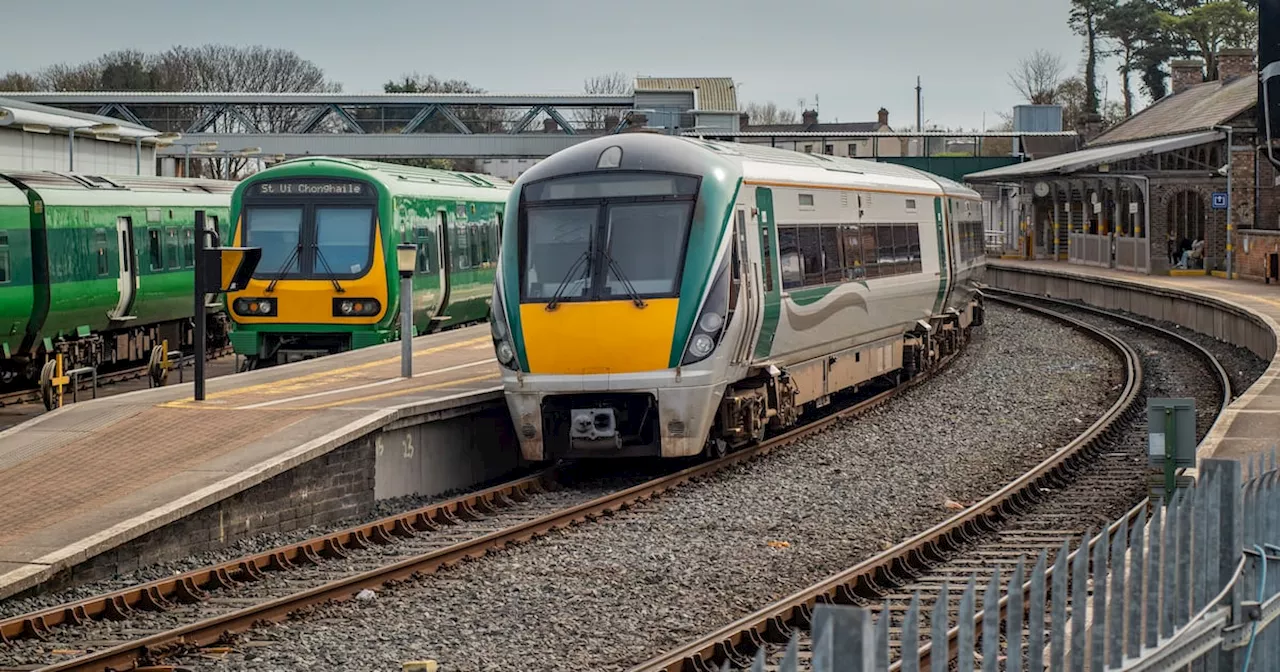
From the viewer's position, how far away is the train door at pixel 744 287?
48.6ft

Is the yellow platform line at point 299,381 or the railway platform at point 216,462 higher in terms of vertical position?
the yellow platform line at point 299,381

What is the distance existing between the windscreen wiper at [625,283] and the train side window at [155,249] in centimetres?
1270

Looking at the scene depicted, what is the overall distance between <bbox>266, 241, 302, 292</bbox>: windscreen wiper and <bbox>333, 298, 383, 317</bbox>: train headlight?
75cm

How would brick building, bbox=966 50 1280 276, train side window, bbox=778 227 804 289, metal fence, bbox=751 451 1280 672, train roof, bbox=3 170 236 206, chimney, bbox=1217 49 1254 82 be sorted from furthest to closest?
chimney, bbox=1217 49 1254 82 → brick building, bbox=966 50 1280 276 → train roof, bbox=3 170 236 206 → train side window, bbox=778 227 804 289 → metal fence, bbox=751 451 1280 672

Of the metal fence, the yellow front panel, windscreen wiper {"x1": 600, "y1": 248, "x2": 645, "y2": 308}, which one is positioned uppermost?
windscreen wiper {"x1": 600, "y1": 248, "x2": 645, "y2": 308}

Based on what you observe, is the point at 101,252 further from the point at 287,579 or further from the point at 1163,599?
the point at 1163,599

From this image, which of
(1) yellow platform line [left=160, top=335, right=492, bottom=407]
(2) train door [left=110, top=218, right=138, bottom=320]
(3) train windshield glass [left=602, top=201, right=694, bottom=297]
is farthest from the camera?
(2) train door [left=110, top=218, right=138, bottom=320]

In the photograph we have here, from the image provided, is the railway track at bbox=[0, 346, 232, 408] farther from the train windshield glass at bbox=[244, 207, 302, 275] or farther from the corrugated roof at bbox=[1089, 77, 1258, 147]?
the corrugated roof at bbox=[1089, 77, 1258, 147]

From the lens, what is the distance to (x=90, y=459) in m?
13.3

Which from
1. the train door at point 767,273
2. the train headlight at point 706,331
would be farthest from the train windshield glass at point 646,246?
the train door at point 767,273

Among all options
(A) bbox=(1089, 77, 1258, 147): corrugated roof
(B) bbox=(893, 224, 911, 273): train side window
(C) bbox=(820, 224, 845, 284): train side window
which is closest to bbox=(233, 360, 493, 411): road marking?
(C) bbox=(820, 224, 845, 284): train side window

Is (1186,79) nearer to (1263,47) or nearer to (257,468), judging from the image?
(1263,47)

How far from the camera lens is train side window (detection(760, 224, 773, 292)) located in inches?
620

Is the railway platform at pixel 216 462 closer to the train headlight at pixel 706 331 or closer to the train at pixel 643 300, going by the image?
the train at pixel 643 300
